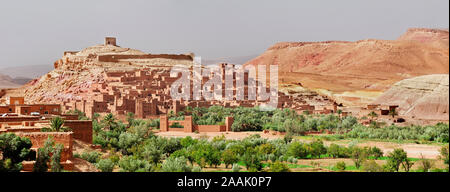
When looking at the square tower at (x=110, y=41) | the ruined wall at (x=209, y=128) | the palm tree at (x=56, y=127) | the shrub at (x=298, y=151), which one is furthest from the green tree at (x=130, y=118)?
the square tower at (x=110, y=41)

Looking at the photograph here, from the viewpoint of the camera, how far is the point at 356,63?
62938mm

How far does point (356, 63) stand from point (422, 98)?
32.7 meters

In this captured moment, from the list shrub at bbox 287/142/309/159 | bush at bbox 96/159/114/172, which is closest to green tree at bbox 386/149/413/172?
shrub at bbox 287/142/309/159

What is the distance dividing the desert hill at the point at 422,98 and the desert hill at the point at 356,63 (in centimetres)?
517

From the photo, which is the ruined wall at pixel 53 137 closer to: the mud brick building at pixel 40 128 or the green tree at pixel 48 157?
the mud brick building at pixel 40 128

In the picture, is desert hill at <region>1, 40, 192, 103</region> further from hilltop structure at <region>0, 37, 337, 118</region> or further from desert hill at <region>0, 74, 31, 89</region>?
desert hill at <region>0, 74, 31, 89</region>

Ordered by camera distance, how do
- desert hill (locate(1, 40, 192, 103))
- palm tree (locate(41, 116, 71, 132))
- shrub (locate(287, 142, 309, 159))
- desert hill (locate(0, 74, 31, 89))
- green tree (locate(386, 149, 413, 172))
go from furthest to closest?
1. desert hill (locate(0, 74, 31, 89))
2. desert hill (locate(1, 40, 192, 103))
3. shrub (locate(287, 142, 309, 159))
4. green tree (locate(386, 149, 413, 172))
5. palm tree (locate(41, 116, 71, 132))

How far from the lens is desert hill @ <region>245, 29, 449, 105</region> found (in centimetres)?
4931

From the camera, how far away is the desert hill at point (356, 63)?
162ft

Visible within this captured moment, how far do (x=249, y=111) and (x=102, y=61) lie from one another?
13003 millimetres

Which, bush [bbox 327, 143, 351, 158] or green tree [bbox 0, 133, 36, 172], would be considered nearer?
green tree [bbox 0, 133, 36, 172]

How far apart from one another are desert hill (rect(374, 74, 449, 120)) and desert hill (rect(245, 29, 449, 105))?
16.9 feet
